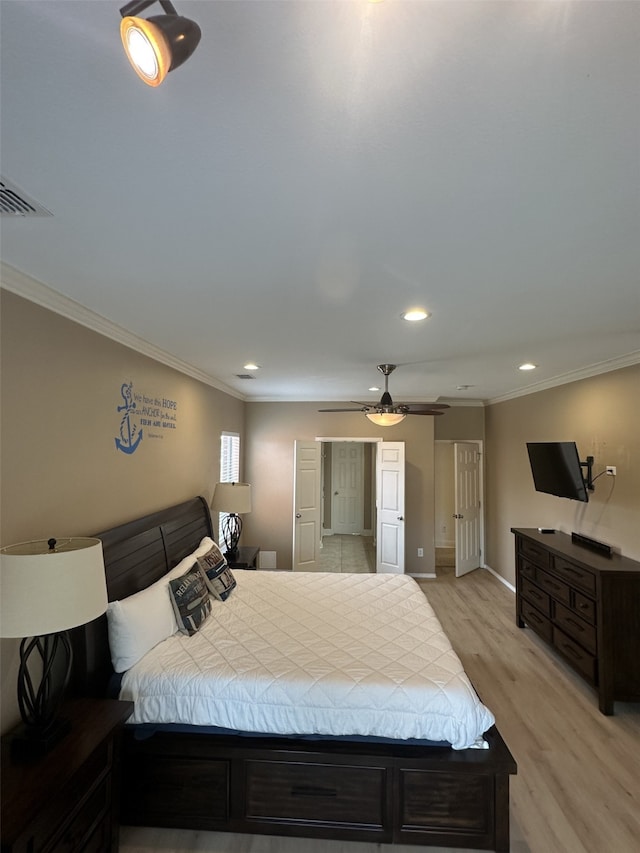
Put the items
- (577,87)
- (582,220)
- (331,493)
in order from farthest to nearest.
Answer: (331,493)
(582,220)
(577,87)

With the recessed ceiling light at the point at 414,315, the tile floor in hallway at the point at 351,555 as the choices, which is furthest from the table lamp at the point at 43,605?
the tile floor in hallway at the point at 351,555

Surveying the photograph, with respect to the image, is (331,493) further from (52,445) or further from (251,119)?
(251,119)

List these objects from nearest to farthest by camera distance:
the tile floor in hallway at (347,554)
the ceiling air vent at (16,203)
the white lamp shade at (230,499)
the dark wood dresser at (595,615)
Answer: the ceiling air vent at (16,203) → the dark wood dresser at (595,615) → the white lamp shade at (230,499) → the tile floor in hallway at (347,554)

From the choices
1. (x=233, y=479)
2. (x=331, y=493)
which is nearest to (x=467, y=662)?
(x=233, y=479)

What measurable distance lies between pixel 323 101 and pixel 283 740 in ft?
8.52

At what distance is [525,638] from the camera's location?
399 cm

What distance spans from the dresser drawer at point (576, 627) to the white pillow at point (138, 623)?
120 inches

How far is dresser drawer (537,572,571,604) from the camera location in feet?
11.1

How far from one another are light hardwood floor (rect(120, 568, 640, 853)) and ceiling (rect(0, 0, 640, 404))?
2.69 m

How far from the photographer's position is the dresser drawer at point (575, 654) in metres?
3.02

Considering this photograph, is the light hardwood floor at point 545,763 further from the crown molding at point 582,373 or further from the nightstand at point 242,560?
the crown molding at point 582,373

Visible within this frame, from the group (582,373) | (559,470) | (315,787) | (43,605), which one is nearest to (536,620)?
(559,470)

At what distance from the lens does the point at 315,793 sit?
1965 millimetres

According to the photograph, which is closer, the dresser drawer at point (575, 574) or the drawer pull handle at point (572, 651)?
the dresser drawer at point (575, 574)
